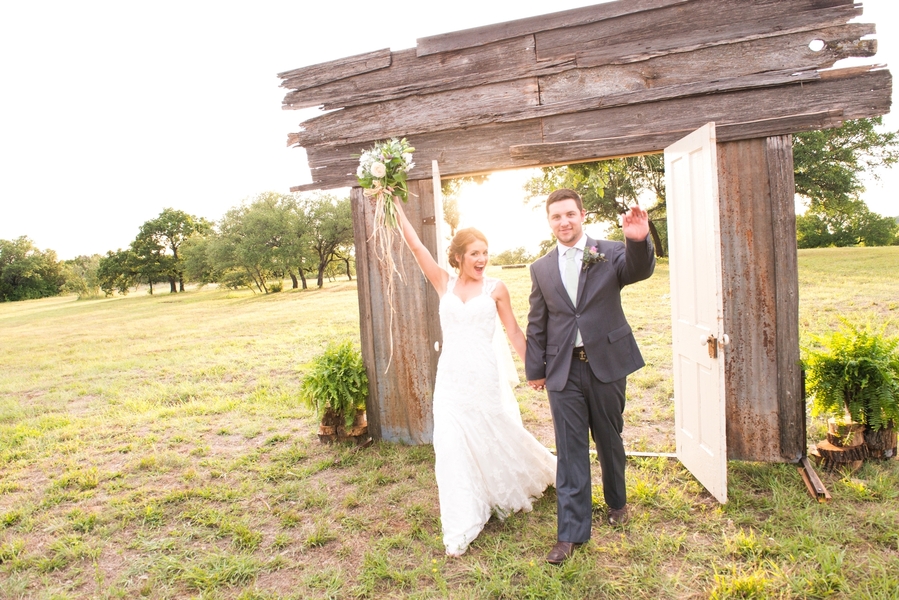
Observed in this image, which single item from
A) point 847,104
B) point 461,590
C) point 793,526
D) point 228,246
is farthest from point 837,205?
point 228,246

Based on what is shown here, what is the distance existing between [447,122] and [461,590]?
14.5 feet

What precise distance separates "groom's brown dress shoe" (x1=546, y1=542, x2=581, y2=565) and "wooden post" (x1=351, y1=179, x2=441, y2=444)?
2615 mm

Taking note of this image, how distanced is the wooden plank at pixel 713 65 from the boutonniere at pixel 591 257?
2.22 m

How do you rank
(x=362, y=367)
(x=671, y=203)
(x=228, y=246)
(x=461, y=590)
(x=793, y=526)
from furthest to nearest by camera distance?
(x=228, y=246)
(x=362, y=367)
(x=671, y=203)
(x=793, y=526)
(x=461, y=590)

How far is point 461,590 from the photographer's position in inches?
139

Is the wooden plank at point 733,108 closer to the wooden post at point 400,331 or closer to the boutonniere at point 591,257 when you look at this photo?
the wooden post at point 400,331

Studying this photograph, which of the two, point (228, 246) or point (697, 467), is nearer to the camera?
point (697, 467)

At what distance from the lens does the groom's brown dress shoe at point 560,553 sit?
372 centimetres

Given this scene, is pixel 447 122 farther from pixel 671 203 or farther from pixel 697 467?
pixel 697 467

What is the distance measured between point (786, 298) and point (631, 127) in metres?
2.12

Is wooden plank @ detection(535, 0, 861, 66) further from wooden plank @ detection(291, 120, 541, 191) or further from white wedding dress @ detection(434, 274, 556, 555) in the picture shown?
white wedding dress @ detection(434, 274, 556, 555)

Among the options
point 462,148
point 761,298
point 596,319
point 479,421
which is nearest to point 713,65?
point 761,298

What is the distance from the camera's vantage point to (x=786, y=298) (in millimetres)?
4871

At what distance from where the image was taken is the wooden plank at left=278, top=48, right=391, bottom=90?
236 inches
